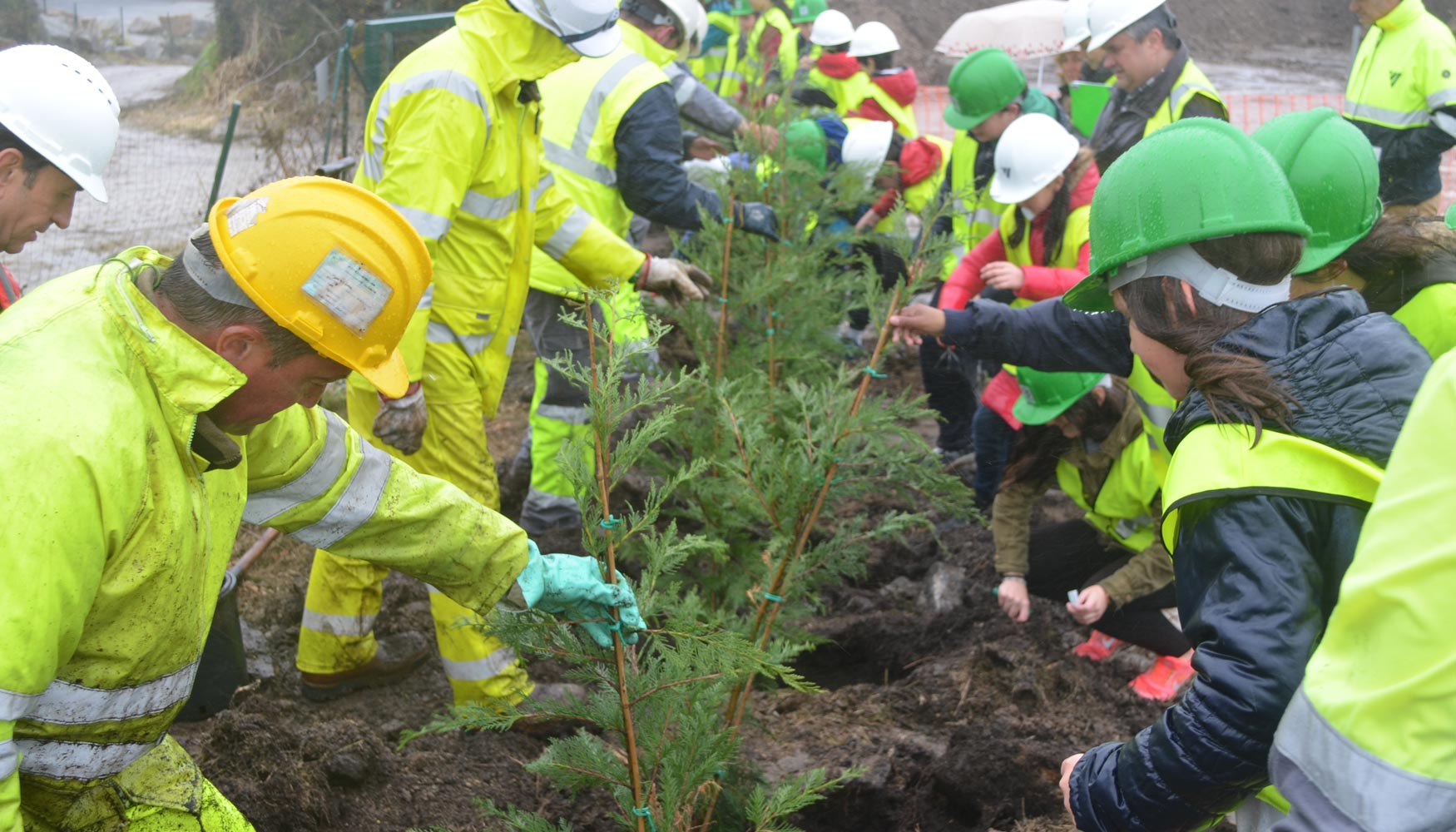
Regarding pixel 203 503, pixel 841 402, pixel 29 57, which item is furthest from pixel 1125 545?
pixel 29 57

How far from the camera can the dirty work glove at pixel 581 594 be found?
2.62 meters

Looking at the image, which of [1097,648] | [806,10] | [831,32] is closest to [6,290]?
[1097,648]

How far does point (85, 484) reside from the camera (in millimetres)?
1827

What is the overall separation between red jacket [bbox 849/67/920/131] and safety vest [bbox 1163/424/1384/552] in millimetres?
7413

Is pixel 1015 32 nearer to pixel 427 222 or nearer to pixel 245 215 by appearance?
pixel 427 222

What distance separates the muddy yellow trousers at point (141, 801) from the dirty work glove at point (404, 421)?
1.43 m

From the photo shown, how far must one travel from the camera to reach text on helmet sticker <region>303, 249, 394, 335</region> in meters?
2.12

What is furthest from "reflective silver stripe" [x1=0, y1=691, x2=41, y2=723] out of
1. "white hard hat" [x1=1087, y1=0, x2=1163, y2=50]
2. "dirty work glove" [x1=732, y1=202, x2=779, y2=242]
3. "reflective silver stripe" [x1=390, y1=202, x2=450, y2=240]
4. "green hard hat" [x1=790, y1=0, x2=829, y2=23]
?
"green hard hat" [x1=790, y1=0, x2=829, y2=23]

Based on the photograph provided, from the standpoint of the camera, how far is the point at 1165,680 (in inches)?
173

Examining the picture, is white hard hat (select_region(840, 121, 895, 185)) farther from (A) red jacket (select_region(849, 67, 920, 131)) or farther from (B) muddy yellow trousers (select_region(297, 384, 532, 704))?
(B) muddy yellow trousers (select_region(297, 384, 532, 704))

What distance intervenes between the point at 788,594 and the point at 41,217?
2.45 m

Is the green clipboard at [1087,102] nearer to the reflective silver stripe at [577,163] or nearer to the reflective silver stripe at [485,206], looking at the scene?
the reflective silver stripe at [577,163]

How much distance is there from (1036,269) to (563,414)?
7.32ft

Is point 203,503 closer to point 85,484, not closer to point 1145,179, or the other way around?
point 85,484
